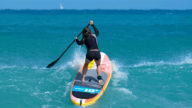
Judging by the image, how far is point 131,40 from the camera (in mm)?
16219

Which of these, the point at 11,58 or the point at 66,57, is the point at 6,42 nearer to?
the point at 11,58

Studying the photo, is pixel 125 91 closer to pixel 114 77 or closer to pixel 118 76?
pixel 114 77

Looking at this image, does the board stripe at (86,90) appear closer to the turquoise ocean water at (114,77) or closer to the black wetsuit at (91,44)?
the turquoise ocean water at (114,77)

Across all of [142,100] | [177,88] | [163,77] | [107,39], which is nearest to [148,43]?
[107,39]

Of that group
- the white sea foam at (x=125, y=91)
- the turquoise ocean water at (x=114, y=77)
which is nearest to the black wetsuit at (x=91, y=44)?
the turquoise ocean water at (x=114, y=77)

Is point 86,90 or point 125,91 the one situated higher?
point 125,91

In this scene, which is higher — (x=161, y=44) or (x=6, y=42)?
(x=161, y=44)

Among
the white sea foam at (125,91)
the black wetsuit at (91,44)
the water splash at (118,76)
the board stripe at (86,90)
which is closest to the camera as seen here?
the black wetsuit at (91,44)

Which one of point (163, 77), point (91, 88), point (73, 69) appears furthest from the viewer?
point (73, 69)

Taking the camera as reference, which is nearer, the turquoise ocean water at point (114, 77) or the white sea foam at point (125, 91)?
the turquoise ocean water at point (114, 77)

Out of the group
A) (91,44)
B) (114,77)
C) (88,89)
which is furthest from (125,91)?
(91,44)

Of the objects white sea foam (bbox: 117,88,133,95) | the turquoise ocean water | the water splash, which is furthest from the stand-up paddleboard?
white sea foam (bbox: 117,88,133,95)

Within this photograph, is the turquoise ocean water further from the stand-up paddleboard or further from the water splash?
the stand-up paddleboard

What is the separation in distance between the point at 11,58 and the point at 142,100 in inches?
293
